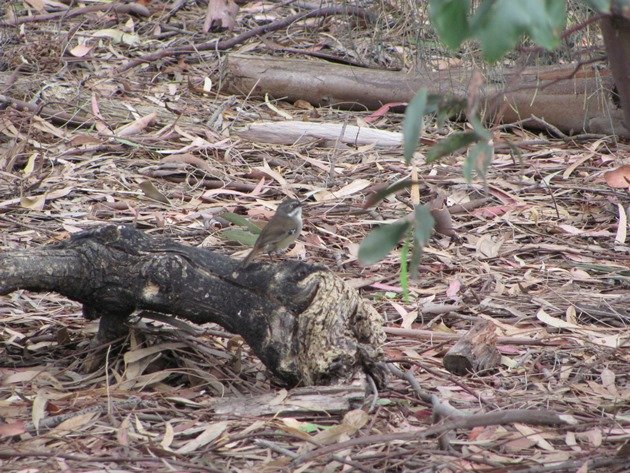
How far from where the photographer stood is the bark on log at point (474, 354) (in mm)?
4156

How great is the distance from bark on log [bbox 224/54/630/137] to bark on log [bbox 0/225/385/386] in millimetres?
3113

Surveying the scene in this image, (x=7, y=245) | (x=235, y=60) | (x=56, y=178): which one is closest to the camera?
(x=7, y=245)

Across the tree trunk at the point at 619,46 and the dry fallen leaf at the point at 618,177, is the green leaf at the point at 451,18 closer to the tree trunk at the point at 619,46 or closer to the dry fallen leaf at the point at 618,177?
the tree trunk at the point at 619,46

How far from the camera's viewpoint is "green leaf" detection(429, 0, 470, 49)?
180cm

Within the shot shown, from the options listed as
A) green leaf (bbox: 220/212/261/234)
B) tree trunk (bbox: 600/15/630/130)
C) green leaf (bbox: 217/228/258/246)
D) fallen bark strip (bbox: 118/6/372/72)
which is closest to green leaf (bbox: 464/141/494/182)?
tree trunk (bbox: 600/15/630/130)

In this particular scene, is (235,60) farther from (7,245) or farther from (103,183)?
(7,245)

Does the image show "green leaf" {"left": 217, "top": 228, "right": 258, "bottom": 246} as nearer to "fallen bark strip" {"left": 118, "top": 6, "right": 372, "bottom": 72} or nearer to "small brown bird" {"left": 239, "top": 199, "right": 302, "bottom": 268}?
"small brown bird" {"left": 239, "top": 199, "right": 302, "bottom": 268}

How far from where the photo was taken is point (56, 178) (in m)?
6.30

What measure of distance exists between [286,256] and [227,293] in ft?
5.48

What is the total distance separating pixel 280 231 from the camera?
4.82m

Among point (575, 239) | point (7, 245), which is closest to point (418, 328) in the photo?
point (575, 239)

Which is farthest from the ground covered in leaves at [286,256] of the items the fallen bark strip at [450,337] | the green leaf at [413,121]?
the green leaf at [413,121]

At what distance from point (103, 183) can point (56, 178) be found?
1.00 ft

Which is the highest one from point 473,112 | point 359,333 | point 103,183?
point 473,112
